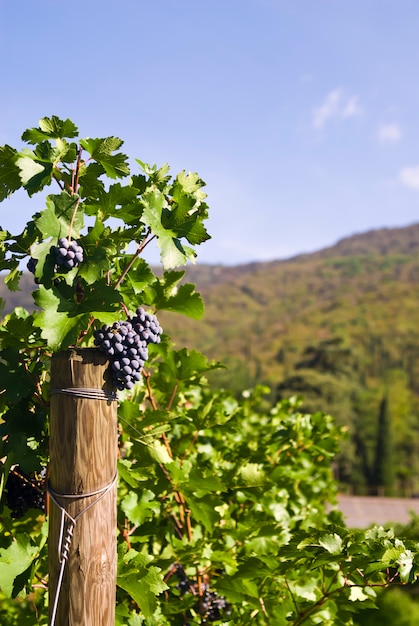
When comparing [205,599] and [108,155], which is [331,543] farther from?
[108,155]

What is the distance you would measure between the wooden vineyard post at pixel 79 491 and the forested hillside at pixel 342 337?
51 centimetres

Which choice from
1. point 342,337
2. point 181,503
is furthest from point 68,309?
point 342,337

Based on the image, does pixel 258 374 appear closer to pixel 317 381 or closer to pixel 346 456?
pixel 317 381

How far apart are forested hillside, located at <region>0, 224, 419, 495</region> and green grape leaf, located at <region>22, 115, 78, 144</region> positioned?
537 millimetres

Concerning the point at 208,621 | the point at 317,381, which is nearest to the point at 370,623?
the point at 208,621

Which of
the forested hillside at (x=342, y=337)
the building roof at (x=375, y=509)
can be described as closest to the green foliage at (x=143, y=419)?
the forested hillside at (x=342, y=337)

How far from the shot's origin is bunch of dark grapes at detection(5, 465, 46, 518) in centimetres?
214

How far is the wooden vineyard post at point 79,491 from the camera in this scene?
66.2 inches

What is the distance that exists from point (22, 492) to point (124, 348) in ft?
2.59

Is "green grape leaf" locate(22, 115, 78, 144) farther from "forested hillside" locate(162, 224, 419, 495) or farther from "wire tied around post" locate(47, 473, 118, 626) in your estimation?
"forested hillside" locate(162, 224, 419, 495)

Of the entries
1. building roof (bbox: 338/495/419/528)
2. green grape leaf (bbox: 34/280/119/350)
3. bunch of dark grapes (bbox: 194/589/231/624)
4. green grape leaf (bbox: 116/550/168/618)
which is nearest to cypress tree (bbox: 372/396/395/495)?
building roof (bbox: 338/495/419/528)

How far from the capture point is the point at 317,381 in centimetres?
4250

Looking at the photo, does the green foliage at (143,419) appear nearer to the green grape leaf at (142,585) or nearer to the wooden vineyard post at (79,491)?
the green grape leaf at (142,585)

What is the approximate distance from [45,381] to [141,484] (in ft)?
1.71
